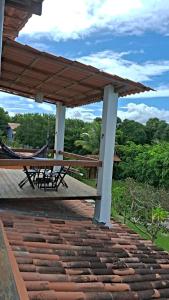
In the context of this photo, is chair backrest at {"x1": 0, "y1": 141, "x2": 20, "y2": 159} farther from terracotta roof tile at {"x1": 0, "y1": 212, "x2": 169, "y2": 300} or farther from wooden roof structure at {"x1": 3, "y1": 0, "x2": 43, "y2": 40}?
wooden roof structure at {"x1": 3, "y1": 0, "x2": 43, "y2": 40}

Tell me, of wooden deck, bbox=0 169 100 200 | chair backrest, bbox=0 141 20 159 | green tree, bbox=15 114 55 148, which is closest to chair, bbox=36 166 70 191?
wooden deck, bbox=0 169 100 200

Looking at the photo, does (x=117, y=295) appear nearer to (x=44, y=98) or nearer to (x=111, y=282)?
(x=111, y=282)

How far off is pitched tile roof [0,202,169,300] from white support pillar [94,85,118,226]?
0.64m

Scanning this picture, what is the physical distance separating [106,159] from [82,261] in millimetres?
3131

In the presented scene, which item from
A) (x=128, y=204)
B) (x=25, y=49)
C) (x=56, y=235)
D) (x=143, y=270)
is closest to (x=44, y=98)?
(x=25, y=49)

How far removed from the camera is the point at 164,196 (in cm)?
1820

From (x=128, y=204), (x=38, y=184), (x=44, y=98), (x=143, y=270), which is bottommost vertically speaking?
(x=128, y=204)

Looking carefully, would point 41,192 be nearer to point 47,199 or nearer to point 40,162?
point 47,199

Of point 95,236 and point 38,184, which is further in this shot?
point 38,184

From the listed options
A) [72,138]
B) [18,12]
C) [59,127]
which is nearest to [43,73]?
[18,12]

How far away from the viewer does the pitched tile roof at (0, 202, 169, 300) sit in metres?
4.31

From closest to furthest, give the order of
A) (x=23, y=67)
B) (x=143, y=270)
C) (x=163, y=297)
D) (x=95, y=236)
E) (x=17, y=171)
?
(x=163, y=297) → (x=143, y=270) → (x=95, y=236) → (x=23, y=67) → (x=17, y=171)

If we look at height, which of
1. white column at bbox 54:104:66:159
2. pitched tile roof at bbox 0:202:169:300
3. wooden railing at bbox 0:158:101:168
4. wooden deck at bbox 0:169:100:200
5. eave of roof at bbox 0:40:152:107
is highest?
eave of roof at bbox 0:40:152:107

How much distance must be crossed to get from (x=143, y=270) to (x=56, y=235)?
1.56 meters
